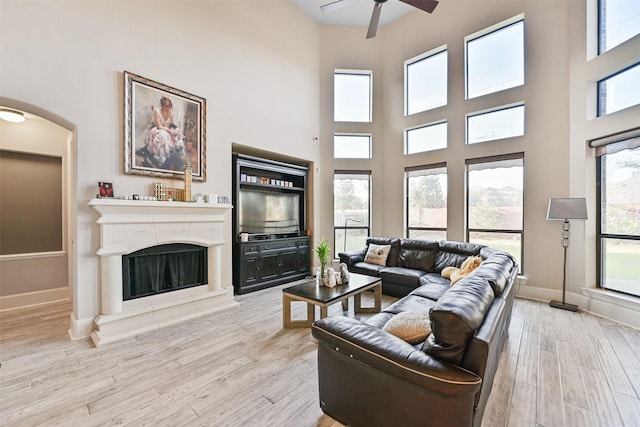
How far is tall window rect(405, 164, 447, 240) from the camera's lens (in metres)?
5.37

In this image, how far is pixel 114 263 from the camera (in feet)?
10.2

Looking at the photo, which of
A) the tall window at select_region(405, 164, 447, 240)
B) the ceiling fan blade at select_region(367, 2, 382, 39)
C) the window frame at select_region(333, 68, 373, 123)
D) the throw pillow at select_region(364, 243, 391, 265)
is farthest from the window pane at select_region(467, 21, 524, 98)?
the throw pillow at select_region(364, 243, 391, 265)

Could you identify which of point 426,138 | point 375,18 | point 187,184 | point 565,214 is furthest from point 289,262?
point 565,214

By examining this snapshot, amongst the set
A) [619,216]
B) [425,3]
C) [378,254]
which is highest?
[425,3]

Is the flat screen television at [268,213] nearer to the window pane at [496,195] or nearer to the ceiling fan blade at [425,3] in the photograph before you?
the window pane at [496,195]

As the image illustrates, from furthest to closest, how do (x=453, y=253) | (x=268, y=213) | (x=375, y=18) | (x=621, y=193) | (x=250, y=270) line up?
(x=268, y=213) < (x=250, y=270) < (x=453, y=253) < (x=375, y=18) < (x=621, y=193)

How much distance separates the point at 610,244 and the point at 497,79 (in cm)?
317

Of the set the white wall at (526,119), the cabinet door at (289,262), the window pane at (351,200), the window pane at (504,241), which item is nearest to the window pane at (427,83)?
the white wall at (526,119)

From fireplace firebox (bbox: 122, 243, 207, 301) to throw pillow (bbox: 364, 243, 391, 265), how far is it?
9.34ft

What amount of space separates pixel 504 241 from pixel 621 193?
62.0 inches

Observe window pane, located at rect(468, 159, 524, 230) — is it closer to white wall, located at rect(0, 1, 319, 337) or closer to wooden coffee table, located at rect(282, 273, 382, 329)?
wooden coffee table, located at rect(282, 273, 382, 329)

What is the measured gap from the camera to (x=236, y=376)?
2260 mm

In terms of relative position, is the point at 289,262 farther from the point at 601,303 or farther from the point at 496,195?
the point at 601,303

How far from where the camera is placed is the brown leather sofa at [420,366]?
130 centimetres
